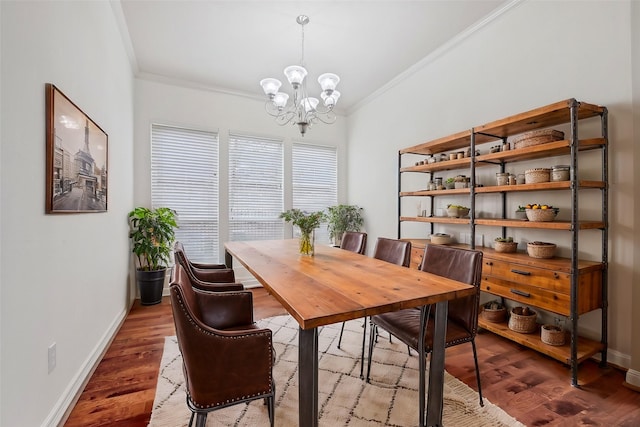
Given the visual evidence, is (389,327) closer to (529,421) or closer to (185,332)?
(529,421)

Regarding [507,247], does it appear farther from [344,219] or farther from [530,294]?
[344,219]

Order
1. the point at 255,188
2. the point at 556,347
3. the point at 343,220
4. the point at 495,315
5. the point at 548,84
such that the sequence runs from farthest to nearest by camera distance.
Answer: the point at 343,220 → the point at 255,188 → the point at 495,315 → the point at 548,84 → the point at 556,347

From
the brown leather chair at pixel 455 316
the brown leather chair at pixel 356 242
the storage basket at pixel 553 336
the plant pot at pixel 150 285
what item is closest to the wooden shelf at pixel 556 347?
the storage basket at pixel 553 336

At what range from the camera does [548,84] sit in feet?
8.49

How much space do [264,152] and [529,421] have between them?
4471mm

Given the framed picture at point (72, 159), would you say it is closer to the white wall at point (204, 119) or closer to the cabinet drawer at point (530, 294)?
the white wall at point (204, 119)

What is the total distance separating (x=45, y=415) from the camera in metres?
1.51

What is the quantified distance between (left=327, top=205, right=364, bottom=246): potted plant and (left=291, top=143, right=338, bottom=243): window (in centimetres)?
33

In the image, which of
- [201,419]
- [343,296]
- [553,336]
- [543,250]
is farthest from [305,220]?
[553,336]

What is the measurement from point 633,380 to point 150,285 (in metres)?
4.61

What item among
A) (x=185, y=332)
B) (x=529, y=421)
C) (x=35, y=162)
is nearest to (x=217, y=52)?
(x=35, y=162)

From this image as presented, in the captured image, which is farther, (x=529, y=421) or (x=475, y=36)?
(x=475, y=36)

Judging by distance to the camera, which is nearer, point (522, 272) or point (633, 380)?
point (633, 380)

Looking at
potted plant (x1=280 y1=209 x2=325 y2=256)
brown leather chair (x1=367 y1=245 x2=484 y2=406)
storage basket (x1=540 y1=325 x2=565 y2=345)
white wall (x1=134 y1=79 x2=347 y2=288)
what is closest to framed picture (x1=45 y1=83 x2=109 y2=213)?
potted plant (x1=280 y1=209 x2=325 y2=256)
